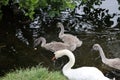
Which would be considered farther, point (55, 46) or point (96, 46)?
point (55, 46)

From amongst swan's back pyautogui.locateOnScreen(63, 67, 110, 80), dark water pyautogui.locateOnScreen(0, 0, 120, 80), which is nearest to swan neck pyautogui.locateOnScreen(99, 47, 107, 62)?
dark water pyautogui.locateOnScreen(0, 0, 120, 80)

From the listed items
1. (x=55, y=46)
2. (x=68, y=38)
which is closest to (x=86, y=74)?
(x=55, y=46)

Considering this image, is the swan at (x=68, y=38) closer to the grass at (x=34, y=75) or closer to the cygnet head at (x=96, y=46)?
the cygnet head at (x=96, y=46)

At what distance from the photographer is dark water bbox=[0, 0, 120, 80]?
1010 cm

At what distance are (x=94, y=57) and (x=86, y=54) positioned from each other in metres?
0.23

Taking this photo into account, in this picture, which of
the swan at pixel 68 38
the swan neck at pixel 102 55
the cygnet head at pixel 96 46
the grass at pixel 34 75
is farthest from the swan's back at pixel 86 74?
the swan at pixel 68 38

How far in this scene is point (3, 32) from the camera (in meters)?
12.6

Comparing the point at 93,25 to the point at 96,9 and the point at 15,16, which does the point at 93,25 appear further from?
the point at 15,16

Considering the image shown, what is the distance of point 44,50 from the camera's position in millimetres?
11359

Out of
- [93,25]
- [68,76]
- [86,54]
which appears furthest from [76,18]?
[68,76]

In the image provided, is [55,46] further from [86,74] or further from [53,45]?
[86,74]

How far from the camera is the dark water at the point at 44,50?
398 inches

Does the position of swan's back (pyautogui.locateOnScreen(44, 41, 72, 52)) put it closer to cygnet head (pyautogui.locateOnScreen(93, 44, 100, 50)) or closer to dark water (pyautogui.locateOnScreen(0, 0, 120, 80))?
dark water (pyautogui.locateOnScreen(0, 0, 120, 80))

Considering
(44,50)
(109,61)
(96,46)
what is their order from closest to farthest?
1. (109,61)
2. (96,46)
3. (44,50)
